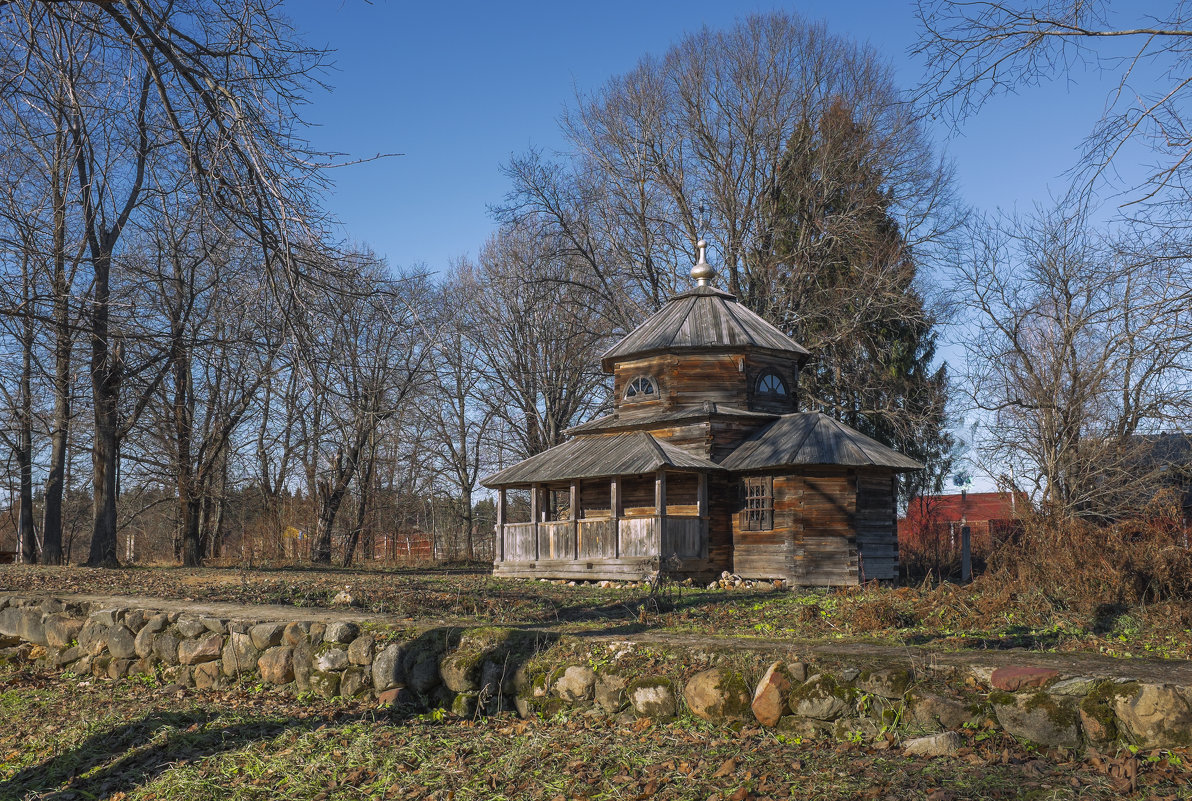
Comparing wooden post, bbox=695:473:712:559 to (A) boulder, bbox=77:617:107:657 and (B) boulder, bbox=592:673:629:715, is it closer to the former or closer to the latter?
(A) boulder, bbox=77:617:107:657

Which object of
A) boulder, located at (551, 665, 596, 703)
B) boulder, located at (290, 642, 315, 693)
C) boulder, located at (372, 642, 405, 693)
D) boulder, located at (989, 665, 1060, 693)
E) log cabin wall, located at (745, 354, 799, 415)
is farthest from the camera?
log cabin wall, located at (745, 354, 799, 415)

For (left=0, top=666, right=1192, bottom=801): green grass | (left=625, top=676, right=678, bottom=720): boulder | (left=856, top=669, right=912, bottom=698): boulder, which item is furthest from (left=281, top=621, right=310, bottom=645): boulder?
(left=856, top=669, right=912, bottom=698): boulder

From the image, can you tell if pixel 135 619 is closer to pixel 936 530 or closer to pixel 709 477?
pixel 709 477

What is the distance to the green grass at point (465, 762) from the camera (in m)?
5.08

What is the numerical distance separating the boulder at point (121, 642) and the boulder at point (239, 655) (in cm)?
159

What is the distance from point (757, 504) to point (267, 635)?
15.5m

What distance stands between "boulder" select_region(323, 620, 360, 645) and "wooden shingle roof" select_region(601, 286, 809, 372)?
652 inches

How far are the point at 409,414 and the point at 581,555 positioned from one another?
61.6 feet

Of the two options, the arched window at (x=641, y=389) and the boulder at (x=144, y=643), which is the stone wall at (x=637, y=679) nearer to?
the boulder at (x=144, y=643)

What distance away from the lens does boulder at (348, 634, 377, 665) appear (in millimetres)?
8195

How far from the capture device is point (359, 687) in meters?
8.09

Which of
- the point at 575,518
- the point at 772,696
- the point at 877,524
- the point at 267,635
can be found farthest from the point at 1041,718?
Answer: the point at 575,518

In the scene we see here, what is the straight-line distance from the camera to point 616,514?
74.4 ft

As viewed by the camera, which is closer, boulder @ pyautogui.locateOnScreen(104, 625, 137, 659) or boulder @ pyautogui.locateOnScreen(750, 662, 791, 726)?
boulder @ pyautogui.locateOnScreen(750, 662, 791, 726)
